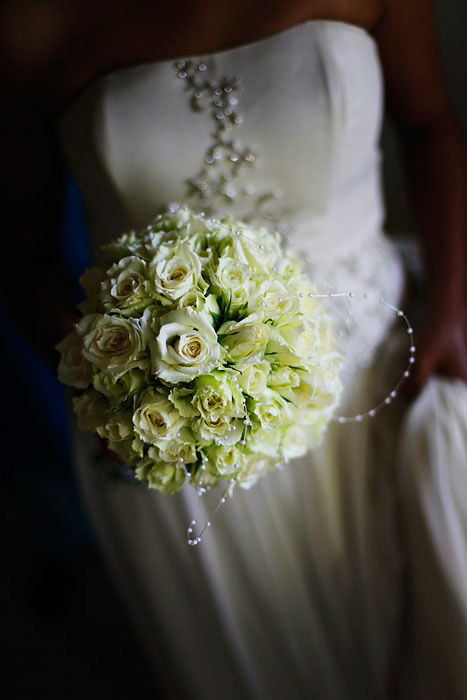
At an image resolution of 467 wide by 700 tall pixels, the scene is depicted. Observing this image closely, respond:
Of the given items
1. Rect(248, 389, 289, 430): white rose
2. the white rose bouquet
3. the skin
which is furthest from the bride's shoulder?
Rect(248, 389, 289, 430): white rose

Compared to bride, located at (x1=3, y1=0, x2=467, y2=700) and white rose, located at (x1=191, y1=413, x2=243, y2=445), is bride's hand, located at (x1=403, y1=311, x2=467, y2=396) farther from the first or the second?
white rose, located at (x1=191, y1=413, x2=243, y2=445)

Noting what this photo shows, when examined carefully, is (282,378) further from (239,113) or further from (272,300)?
(239,113)

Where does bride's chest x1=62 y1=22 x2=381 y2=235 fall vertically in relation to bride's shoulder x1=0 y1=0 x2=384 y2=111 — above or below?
below

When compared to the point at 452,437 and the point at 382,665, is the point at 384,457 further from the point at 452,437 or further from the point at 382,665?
the point at 382,665

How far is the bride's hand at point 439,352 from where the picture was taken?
938 mm

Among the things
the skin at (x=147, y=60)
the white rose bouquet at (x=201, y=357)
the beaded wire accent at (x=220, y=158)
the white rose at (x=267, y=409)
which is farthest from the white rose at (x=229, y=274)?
the skin at (x=147, y=60)

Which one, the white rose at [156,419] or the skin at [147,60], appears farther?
the skin at [147,60]

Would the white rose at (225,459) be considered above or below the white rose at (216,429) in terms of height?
below

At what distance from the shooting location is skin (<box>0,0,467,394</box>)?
859mm

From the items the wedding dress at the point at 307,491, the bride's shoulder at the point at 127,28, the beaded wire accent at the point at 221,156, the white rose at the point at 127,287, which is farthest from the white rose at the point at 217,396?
the bride's shoulder at the point at 127,28

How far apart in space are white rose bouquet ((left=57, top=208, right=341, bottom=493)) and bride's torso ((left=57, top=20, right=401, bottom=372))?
0.31 metres

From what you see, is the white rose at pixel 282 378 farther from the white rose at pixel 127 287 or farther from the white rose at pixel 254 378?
the white rose at pixel 127 287

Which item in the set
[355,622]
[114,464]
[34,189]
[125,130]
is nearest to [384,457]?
[355,622]

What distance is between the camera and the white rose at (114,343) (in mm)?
551
